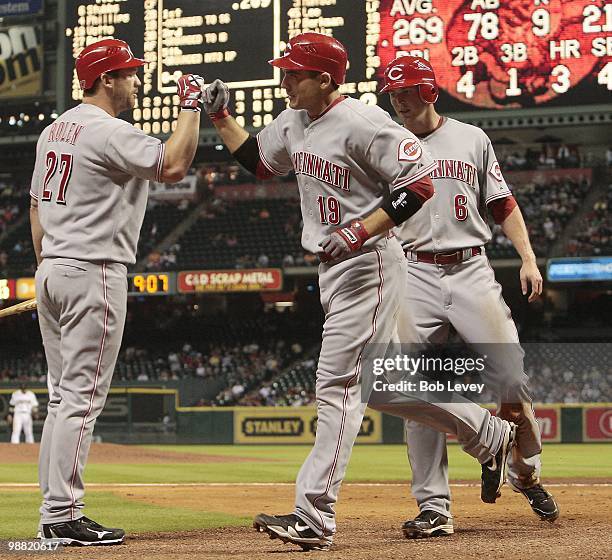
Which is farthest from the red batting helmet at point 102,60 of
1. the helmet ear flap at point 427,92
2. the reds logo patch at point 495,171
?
the reds logo patch at point 495,171

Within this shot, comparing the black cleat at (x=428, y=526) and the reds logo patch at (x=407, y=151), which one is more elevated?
the reds logo patch at (x=407, y=151)

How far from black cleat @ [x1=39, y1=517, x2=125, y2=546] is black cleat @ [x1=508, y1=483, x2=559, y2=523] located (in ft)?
6.31

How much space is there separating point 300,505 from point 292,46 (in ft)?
5.42

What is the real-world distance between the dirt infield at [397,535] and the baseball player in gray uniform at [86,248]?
1.13ft

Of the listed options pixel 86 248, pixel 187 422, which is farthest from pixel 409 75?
pixel 187 422

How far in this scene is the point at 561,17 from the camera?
54.6 feet

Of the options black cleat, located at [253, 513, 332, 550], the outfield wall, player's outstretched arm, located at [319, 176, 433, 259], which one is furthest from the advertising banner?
black cleat, located at [253, 513, 332, 550]

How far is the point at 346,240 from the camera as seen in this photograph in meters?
3.63

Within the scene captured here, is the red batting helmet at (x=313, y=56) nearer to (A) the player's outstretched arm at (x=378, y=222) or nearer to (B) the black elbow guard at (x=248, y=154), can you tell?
(B) the black elbow guard at (x=248, y=154)

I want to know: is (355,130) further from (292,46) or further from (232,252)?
(232,252)

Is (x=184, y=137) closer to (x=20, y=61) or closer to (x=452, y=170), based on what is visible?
(x=452, y=170)

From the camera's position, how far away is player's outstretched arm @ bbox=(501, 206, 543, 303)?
4.48 metres

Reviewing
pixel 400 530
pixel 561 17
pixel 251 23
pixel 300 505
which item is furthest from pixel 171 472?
pixel 561 17

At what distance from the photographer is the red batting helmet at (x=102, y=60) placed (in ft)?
13.1
